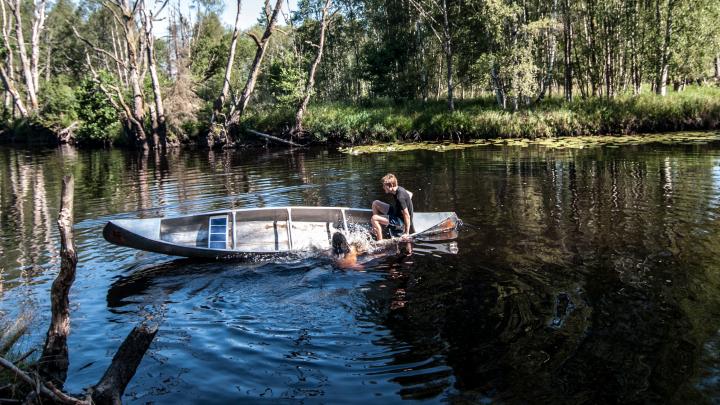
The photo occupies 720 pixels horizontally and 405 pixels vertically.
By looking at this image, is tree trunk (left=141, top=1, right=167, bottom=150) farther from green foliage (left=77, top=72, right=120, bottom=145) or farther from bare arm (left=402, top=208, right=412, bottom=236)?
bare arm (left=402, top=208, right=412, bottom=236)

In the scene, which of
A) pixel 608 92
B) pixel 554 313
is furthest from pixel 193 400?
pixel 608 92

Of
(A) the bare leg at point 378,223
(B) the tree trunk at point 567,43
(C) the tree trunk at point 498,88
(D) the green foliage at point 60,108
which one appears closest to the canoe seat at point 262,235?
(A) the bare leg at point 378,223

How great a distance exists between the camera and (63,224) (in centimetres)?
506

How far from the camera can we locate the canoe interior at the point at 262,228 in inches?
445

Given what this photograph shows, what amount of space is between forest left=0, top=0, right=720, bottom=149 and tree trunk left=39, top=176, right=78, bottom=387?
28.5 m

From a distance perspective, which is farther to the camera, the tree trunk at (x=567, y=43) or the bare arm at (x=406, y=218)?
the tree trunk at (x=567, y=43)

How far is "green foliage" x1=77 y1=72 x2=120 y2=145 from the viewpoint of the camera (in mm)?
43594

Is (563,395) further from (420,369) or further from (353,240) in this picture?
(353,240)

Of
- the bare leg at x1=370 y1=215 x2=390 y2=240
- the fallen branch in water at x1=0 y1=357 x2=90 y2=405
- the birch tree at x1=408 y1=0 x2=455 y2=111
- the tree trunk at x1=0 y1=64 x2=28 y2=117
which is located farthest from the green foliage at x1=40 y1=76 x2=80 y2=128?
the fallen branch in water at x1=0 y1=357 x2=90 y2=405

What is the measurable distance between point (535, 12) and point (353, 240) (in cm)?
2766

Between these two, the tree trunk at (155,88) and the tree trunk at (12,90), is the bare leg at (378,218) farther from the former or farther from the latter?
the tree trunk at (12,90)

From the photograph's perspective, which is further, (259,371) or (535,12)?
(535,12)

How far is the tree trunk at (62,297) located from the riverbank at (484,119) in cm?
2850

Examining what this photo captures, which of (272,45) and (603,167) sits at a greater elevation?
(272,45)
